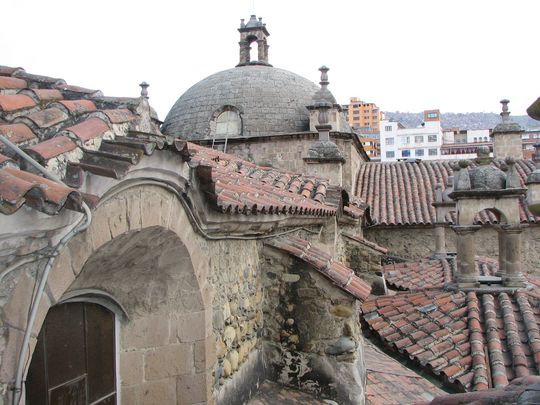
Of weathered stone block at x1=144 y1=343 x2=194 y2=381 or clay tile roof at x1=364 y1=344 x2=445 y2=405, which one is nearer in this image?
weathered stone block at x1=144 y1=343 x2=194 y2=381

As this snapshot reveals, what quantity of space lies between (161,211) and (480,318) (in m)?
5.96

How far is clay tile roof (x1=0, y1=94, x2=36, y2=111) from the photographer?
2252mm

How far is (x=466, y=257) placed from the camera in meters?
8.34

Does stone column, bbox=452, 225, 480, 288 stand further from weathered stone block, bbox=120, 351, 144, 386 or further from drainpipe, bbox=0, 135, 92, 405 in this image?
drainpipe, bbox=0, 135, 92, 405

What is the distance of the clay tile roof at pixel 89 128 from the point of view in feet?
6.97

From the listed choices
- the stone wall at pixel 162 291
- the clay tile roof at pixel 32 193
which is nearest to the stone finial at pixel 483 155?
the stone wall at pixel 162 291

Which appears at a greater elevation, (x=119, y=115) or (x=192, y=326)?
(x=119, y=115)

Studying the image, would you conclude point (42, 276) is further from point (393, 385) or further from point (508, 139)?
point (508, 139)

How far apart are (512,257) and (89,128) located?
304 inches

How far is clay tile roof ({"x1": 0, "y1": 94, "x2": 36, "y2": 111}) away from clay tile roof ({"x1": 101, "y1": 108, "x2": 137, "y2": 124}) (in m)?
0.35

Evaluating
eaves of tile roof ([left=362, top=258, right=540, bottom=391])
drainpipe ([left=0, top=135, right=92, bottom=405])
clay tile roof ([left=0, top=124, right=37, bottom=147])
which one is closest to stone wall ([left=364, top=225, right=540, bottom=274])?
eaves of tile roof ([left=362, top=258, right=540, bottom=391])

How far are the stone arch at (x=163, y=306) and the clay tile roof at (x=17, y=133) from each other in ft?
2.35

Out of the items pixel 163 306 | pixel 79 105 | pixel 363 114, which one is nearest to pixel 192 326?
pixel 163 306

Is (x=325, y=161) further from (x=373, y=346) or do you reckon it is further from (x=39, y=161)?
(x=39, y=161)
